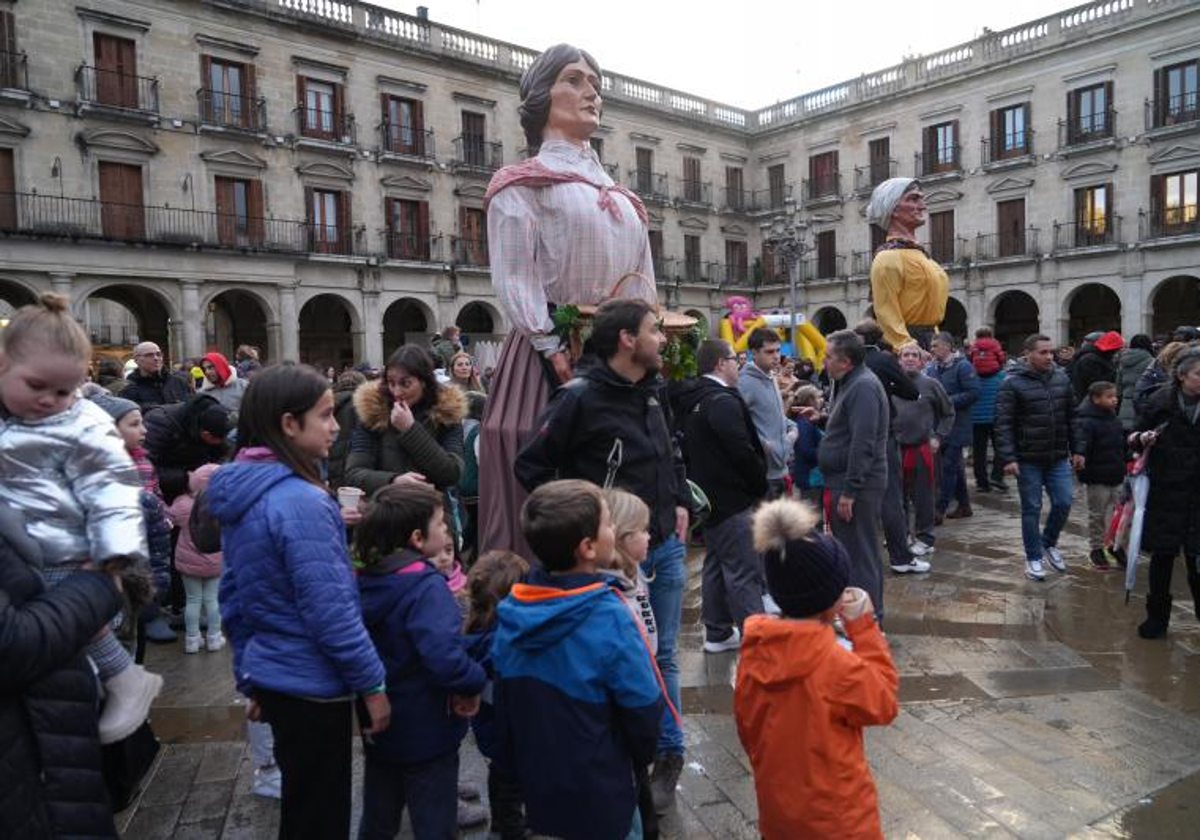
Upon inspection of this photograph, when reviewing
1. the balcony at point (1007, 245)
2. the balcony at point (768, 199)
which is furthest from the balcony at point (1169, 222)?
the balcony at point (768, 199)

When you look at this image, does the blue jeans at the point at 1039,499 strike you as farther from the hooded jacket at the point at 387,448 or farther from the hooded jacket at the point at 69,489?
the hooded jacket at the point at 69,489

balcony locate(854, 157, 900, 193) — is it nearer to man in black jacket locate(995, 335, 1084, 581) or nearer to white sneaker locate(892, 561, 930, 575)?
man in black jacket locate(995, 335, 1084, 581)

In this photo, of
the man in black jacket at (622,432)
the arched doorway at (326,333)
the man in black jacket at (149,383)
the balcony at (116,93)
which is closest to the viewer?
the man in black jacket at (622,432)

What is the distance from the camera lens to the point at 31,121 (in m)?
19.0

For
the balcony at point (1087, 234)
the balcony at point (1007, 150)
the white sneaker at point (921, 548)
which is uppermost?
the balcony at point (1007, 150)

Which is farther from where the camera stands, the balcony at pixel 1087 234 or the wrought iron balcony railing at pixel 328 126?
the balcony at pixel 1087 234

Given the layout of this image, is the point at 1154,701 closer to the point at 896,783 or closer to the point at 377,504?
the point at 896,783

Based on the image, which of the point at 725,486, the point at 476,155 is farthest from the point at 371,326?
the point at 725,486

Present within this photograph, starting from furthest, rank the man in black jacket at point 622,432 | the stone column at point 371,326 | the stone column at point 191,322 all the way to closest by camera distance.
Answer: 1. the stone column at point 371,326
2. the stone column at point 191,322
3. the man in black jacket at point 622,432

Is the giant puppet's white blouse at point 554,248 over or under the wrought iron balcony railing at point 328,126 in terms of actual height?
under

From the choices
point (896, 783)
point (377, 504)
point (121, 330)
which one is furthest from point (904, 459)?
point (121, 330)

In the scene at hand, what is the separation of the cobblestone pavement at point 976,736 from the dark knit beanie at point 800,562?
1.03 metres

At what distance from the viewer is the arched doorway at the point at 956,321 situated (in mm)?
30714

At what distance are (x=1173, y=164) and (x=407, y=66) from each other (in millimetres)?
23195
